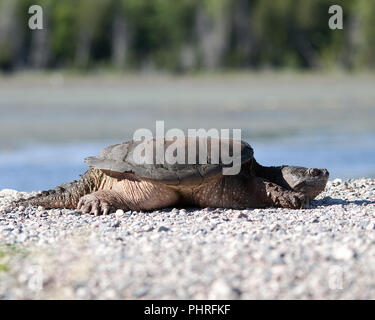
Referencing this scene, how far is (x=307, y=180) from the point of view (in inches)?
250

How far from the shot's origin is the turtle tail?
20.8 feet

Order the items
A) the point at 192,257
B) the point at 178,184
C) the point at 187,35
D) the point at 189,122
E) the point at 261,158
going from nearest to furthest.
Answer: the point at 192,257 → the point at 178,184 → the point at 261,158 → the point at 189,122 → the point at 187,35

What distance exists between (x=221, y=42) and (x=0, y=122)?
38633mm

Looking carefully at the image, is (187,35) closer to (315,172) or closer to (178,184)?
(315,172)

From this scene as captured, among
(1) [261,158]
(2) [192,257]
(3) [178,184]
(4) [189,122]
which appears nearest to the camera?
(2) [192,257]

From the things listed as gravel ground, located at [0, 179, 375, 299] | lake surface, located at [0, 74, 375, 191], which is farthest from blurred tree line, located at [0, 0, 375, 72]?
gravel ground, located at [0, 179, 375, 299]

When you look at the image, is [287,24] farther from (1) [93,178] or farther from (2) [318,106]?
(1) [93,178]

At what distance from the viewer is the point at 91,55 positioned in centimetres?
5759

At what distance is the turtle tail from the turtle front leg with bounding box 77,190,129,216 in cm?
25

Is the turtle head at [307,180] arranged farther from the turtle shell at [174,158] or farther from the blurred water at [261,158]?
the blurred water at [261,158]

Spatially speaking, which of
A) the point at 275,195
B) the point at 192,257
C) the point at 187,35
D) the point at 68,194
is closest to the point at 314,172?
the point at 275,195

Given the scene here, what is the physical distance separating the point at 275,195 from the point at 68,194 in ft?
5.86

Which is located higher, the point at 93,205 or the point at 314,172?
the point at 314,172
